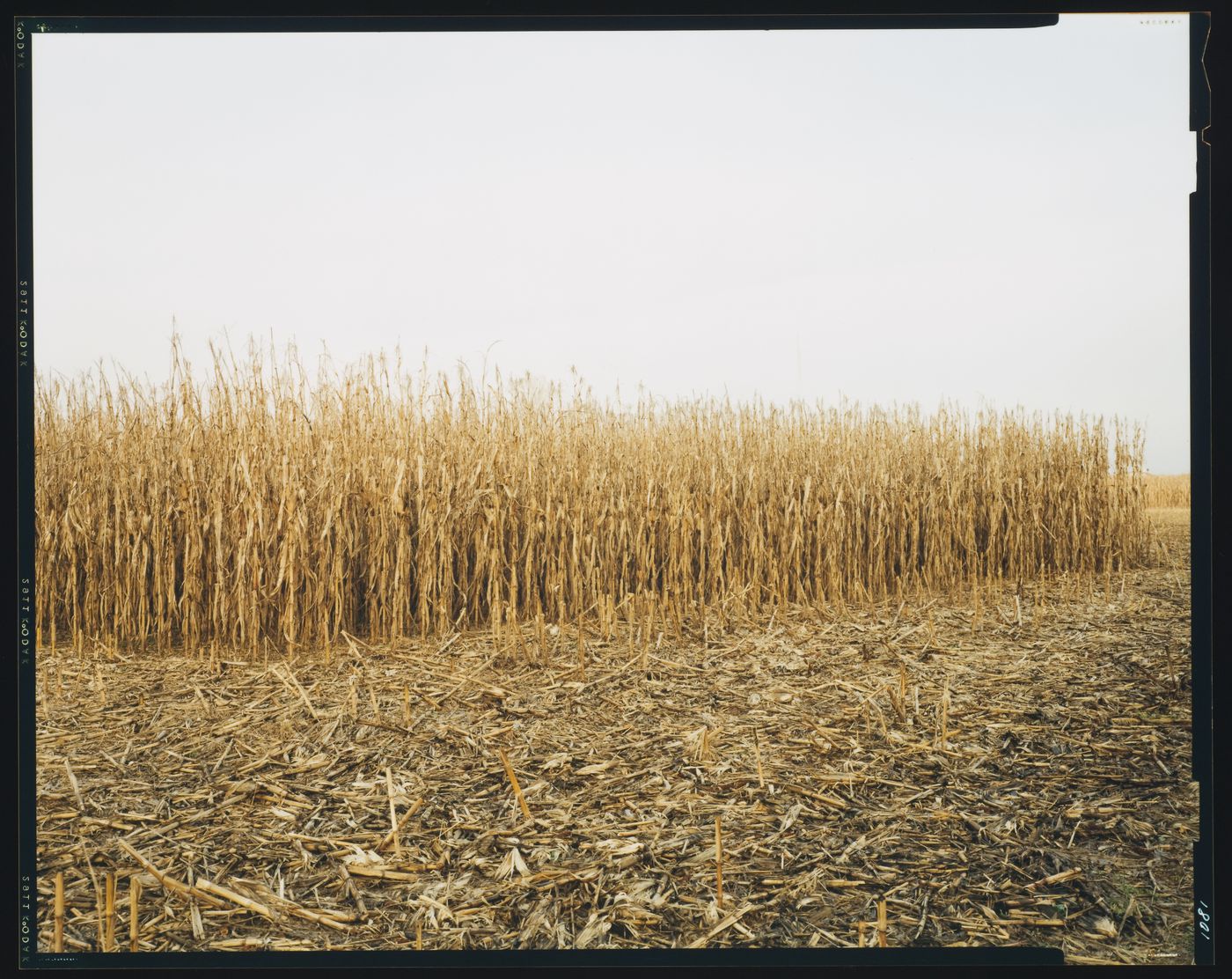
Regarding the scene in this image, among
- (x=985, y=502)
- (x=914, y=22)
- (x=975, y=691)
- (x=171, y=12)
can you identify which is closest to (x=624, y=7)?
(x=914, y=22)

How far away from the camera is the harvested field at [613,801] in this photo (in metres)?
1.52

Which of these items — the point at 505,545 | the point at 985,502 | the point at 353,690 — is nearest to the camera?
the point at 353,690

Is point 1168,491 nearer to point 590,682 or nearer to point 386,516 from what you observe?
point 590,682

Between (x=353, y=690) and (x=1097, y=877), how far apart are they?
73.7 inches

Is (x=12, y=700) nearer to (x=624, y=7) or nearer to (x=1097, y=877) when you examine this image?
(x=624, y=7)

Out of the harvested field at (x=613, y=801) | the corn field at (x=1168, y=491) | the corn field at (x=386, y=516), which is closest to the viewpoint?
the harvested field at (x=613, y=801)

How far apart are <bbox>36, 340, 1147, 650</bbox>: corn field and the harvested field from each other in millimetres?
213

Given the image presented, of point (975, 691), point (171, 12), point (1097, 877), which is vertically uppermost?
point (171, 12)

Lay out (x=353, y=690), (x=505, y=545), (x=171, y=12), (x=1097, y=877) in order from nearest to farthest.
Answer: (x=1097, y=877) < (x=171, y=12) < (x=353, y=690) < (x=505, y=545)

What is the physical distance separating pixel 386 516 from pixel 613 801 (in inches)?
53.1

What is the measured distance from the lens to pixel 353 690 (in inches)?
82.8

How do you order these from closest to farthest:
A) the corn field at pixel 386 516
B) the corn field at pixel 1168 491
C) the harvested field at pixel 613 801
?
the harvested field at pixel 613 801 < the corn field at pixel 1168 491 < the corn field at pixel 386 516

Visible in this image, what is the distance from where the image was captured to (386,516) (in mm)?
2604

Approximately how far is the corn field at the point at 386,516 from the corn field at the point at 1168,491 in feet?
0.43
